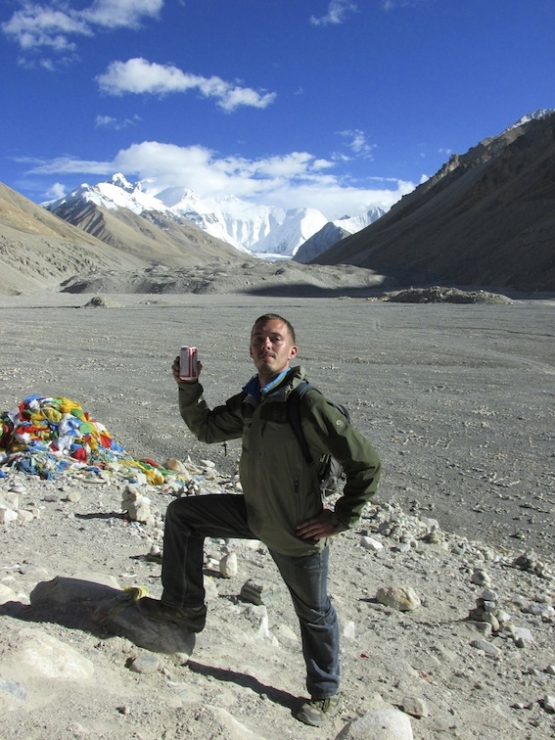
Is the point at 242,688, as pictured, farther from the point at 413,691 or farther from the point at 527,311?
the point at 527,311

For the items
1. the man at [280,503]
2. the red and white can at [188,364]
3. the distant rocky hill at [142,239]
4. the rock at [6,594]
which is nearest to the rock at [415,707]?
the man at [280,503]

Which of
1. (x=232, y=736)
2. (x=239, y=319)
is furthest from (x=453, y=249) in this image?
(x=232, y=736)

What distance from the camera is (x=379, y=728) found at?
2658mm

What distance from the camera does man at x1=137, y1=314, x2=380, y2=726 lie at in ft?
8.86

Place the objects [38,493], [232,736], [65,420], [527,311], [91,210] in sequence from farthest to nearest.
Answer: [91,210] → [527,311] → [65,420] → [38,493] → [232,736]

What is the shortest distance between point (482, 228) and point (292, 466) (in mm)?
69187

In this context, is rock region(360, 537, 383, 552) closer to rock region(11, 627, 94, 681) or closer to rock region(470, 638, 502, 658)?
rock region(470, 638, 502, 658)

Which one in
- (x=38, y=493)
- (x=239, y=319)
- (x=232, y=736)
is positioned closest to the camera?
(x=232, y=736)

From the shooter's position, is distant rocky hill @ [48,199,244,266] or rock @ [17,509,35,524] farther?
distant rocky hill @ [48,199,244,266]

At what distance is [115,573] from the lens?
4156 mm

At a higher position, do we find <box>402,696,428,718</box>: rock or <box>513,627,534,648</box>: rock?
<box>402,696,428,718</box>: rock

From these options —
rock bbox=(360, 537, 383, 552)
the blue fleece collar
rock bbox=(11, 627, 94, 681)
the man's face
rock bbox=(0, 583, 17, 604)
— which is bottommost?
rock bbox=(360, 537, 383, 552)

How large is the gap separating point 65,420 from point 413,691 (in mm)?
4906

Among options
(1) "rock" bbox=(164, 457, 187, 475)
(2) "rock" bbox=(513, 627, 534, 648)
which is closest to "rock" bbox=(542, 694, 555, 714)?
(2) "rock" bbox=(513, 627, 534, 648)
